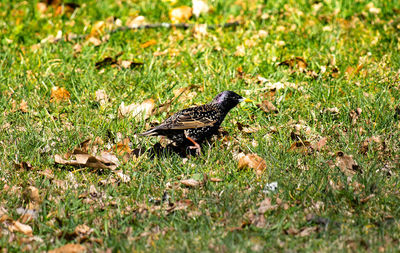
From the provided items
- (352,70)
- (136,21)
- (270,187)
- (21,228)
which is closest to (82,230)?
(21,228)

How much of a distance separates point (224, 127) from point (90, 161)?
1.69 m

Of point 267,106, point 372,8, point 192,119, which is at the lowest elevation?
point 267,106

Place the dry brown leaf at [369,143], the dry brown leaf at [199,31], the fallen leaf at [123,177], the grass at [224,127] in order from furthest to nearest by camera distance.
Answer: the dry brown leaf at [199,31] → the dry brown leaf at [369,143] → the fallen leaf at [123,177] → the grass at [224,127]

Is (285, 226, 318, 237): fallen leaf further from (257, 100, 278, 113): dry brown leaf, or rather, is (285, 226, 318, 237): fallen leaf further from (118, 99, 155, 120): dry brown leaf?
(118, 99, 155, 120): dry brown leaf

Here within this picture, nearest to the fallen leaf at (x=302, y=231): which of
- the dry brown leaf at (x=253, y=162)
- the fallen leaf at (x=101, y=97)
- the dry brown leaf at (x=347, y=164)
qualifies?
the dry brown leaf at (x=347, y=164)

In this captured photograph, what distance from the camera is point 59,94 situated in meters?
6.90

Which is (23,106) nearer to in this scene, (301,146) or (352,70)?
(301,146)

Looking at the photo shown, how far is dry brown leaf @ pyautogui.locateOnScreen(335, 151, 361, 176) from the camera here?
4957mm

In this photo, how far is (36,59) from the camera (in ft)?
25.7

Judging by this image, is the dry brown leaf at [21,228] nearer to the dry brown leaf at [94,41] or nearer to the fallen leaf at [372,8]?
the dry brown leaf at [94,41]

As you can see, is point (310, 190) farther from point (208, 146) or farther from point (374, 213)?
point (208, 146)

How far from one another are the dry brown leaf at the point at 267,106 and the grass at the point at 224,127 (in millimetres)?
61

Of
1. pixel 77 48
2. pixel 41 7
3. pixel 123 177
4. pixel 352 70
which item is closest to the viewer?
pixel 123 177

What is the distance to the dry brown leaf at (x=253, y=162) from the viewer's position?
16.9ft
